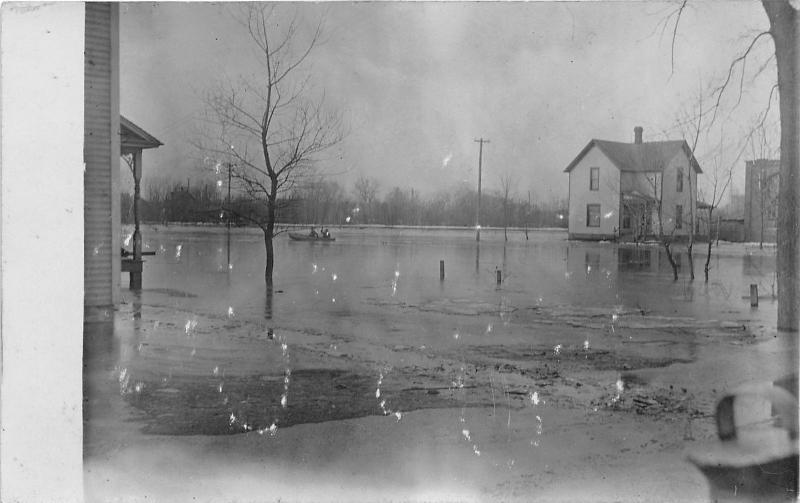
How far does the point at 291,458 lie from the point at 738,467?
11.6ft

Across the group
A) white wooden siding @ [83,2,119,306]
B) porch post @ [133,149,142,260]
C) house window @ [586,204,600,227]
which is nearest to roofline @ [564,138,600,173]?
house window @ [586,204,600,227]

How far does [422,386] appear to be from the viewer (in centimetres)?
701

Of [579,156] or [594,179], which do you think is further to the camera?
[579,156]

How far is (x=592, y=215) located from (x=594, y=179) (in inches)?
93.0

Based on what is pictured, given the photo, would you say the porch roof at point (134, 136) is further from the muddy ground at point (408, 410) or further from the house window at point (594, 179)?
the house window at point (594, 179)

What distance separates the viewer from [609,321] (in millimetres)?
11531

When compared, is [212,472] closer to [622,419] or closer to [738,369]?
[622,419]

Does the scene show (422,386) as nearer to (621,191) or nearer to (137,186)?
(137,186)

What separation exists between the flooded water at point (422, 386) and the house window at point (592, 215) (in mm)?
25340

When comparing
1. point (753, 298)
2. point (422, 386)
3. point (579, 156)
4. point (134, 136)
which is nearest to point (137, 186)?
point (134, 136)

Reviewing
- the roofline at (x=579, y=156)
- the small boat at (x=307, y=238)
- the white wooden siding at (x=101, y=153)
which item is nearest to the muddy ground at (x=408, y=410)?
the white wooden siding at (x=101, y=153)

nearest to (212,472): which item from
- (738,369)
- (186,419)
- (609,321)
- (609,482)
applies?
(186,419)

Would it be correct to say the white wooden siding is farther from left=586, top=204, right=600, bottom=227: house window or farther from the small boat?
left=586, top=204, right=600, bottom=227: house window

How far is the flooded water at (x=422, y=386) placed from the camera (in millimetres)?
4875
